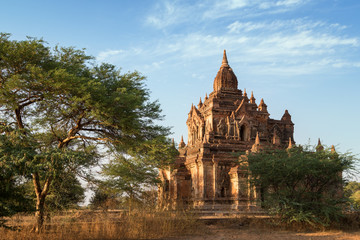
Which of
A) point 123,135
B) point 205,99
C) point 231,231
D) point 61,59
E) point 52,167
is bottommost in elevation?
point 231,231

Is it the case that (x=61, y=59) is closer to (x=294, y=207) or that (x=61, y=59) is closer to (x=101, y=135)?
(x=101, y=135)

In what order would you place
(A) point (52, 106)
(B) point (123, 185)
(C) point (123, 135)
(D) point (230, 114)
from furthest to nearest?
(D) point (230, 114) < (B) point (123, 185) < (C) point (123, 135) < (A) point (52, 106)

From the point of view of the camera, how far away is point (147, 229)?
46.6ft

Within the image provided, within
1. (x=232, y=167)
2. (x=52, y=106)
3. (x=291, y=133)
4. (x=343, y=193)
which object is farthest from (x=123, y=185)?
(x=291, y=133)

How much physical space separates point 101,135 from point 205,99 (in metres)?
19.6

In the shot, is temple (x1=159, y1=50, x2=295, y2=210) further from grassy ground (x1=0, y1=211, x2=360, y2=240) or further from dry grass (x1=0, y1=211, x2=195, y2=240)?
dry grass (x1=0, y1=211, x2=195, y2=240)

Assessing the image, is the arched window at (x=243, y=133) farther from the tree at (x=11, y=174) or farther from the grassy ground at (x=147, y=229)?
the tree at (x=11, y=174)

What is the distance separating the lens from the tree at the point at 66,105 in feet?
44.8

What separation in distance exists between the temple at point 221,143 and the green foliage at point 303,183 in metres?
6.01

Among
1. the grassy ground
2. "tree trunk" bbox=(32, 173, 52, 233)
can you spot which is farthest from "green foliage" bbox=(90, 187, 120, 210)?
"tree trunk" bbox=(32, 173, 52, 233)

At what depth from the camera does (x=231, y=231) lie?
1703cm

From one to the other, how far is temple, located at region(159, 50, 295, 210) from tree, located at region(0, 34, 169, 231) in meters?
8.70

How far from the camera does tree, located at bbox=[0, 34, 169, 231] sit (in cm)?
1366

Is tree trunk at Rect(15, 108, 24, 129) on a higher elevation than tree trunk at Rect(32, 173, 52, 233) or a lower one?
higher
